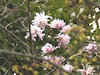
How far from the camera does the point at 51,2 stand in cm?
379

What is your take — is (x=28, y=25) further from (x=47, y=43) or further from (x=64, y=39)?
(x=64, y=39)

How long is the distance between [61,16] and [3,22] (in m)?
0.79

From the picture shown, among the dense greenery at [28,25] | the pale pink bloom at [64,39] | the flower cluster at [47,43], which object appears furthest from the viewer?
the dense greenery at [28,25]

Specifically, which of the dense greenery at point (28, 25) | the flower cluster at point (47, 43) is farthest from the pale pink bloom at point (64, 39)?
the dense greenery at point (28, 25)

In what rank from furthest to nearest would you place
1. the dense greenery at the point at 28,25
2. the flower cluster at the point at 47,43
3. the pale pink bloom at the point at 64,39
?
the dense greenery at the point at 28,25, the pale pink bloom at the point at 64,39, the flower cluster at the point at 47,43

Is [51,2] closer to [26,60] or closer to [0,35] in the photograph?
[0,35]

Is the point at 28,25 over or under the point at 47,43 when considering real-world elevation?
over

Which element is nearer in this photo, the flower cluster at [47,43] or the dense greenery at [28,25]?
the flower cluster at [47,43]

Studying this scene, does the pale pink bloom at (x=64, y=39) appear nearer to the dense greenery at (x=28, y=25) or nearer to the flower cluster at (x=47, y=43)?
the flower cluster at (x=47, y=43)

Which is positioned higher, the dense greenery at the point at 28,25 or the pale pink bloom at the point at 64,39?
the dense greenery at the point at 28,25

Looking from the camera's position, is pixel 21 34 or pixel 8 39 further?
pixel 21 34

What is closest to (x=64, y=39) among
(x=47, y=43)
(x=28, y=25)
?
(x=47, y=43)

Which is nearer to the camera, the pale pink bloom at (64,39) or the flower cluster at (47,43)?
the flower cluster at (47,43)

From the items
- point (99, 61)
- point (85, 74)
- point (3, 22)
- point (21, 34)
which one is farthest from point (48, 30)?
point (85, 74)
